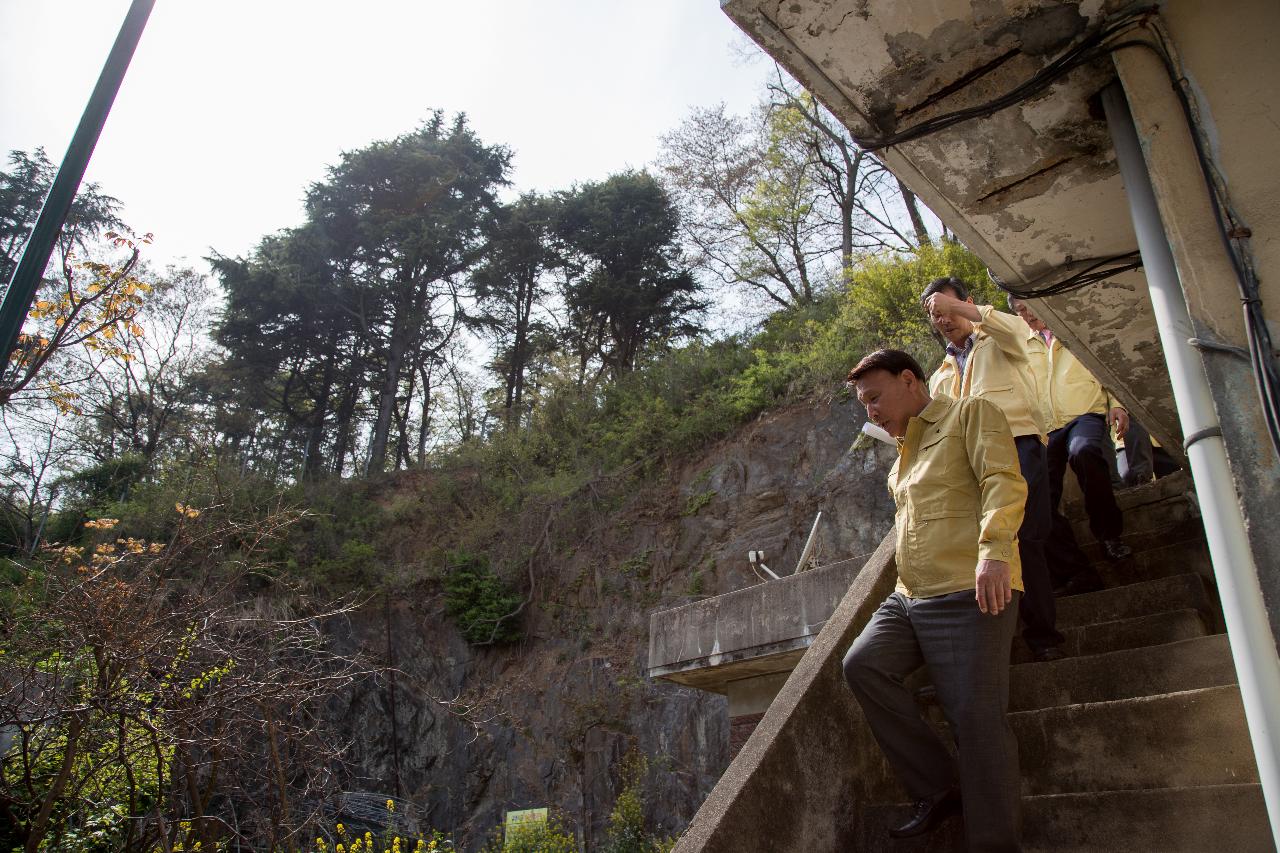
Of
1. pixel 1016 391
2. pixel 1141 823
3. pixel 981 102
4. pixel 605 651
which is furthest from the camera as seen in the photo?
pixel 605 651

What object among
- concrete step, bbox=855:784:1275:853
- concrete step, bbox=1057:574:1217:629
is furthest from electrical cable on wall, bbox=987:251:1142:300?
concrete step, bbox=855:784:1275:853

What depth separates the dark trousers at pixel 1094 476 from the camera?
461 centimetres

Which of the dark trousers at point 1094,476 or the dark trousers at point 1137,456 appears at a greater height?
the dark trousers at point 1137,456

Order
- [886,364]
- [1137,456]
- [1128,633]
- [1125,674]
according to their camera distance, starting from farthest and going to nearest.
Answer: [1137,456], [1128,633], [886,364], [1125,674]

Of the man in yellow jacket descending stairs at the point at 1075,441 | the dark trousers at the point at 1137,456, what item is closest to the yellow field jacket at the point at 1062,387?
the man in yellow jacket descending stairs at the point at 1075,441

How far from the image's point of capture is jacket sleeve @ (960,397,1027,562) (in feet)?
9.52

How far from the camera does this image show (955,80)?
112 inches

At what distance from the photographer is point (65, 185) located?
3445mm

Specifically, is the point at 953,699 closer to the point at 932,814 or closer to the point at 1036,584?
the point at 932,814

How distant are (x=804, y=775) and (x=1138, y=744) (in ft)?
3.76

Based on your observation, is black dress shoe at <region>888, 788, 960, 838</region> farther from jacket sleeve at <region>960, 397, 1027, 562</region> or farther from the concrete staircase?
jacket sleeve at <region>960, 397, 1027, 562</region>

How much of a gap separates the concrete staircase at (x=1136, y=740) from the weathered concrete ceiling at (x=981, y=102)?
1.53 m

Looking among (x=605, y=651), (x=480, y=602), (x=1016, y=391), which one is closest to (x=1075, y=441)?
(x=1016, y=391)

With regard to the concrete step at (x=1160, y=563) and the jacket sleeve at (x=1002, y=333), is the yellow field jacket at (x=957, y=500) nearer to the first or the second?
the jacket sleeve at (x=1002, y=333)
